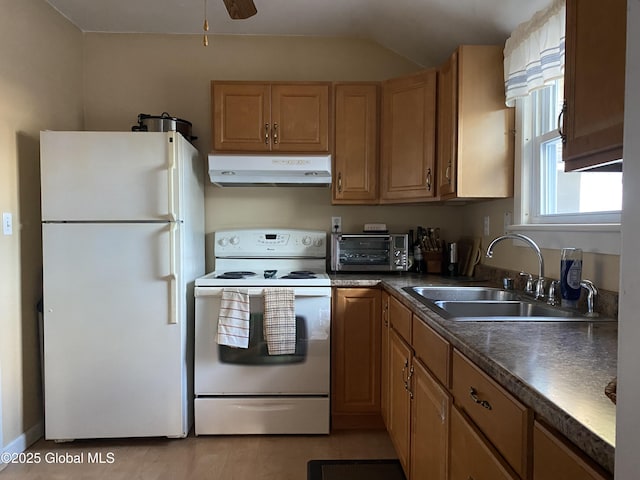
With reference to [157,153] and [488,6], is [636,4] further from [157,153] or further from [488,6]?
[157,153]

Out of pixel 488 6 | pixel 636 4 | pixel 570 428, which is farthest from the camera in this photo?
pixel 488 6

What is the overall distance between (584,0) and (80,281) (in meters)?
2.39

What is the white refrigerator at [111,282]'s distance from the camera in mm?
2168

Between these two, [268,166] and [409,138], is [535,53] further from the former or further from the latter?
[268,166]

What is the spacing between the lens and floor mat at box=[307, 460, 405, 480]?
1979 millimetres

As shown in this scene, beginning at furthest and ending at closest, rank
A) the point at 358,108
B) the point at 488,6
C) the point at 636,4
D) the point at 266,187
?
1. the point at 266,187
2. the point at 358,108
3. the point at 488,6
4. the point at 636,4

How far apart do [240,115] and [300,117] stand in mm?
368

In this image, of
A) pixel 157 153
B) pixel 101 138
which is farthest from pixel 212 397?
pixel 101 138

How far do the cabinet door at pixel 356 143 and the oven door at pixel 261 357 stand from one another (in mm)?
694

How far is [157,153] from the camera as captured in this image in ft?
7.14

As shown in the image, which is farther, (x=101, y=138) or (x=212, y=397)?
(x=212, y=397)

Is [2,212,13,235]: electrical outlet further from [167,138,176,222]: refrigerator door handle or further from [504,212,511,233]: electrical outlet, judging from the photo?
[504,212,511,233]: electrical outlet

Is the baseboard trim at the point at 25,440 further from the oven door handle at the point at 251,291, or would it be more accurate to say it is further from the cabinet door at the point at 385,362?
the cabinet door at the point at 385,362

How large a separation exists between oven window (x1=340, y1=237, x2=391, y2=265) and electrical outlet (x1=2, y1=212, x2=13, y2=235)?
1827 millimetres
